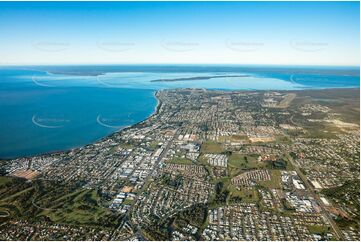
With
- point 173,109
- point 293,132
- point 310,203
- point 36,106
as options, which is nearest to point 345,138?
point 293,132

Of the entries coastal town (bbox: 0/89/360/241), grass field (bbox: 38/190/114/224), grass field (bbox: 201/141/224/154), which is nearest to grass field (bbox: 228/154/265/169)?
coastal town (bbox: 0/89/360/241)

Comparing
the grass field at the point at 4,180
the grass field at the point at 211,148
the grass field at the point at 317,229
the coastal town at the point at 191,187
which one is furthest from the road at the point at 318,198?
the grass field at the point at 4,180

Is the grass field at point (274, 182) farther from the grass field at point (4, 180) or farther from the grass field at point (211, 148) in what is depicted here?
the grass field at point (4, 180)

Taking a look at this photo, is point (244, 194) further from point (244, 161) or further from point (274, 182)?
point (244, 161)

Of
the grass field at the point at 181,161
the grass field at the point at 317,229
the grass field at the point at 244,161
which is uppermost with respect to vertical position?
the grass field at the point at 317,229

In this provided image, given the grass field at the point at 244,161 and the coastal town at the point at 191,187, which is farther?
the grass field at the point at 244,161

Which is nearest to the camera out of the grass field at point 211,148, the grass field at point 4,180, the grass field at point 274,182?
the grass field at point 274,182

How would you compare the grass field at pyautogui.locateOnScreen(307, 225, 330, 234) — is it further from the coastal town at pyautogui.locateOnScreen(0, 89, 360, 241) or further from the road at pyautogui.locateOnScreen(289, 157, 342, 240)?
the road at pyautogui.locateOnScreen(289, 157, 342, 240)

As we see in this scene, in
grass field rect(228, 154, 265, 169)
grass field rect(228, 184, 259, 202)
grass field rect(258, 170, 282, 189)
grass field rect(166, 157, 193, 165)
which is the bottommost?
grass field rect(166, 157, 193, 165)

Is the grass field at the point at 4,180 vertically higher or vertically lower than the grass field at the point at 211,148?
higher
